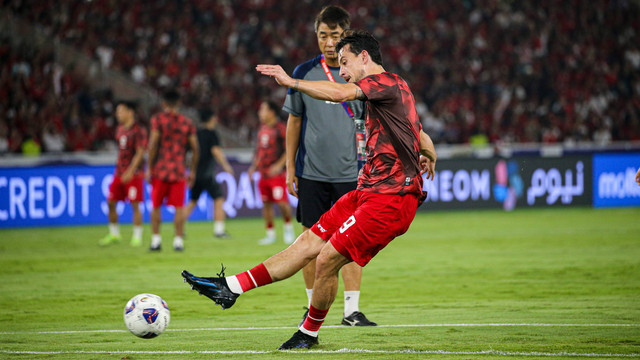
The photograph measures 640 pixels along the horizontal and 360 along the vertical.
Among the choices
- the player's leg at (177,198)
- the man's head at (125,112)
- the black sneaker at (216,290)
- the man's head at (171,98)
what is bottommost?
the player's leg at (177,198)

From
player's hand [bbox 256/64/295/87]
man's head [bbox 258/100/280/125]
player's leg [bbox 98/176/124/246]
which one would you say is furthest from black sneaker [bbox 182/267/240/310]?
man's head [bbox 258/100/280/125]

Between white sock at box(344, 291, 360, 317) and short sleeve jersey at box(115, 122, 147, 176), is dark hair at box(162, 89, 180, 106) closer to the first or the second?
short sleeve jersey at box(115, 122, 147, 176)

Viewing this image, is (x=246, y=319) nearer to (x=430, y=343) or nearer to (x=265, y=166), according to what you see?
(x=430, y=343)

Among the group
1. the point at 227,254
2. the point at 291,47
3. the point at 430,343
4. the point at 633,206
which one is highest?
the point at 291,47

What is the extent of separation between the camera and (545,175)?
71.8ft

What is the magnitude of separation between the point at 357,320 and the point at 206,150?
9.68 metres

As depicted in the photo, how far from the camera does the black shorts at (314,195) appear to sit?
688cm

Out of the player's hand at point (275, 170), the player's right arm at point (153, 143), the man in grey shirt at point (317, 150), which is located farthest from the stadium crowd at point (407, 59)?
the man in grey shirt at point (317, 150)

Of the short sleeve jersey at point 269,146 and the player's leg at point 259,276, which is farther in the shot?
the short sleeve jersey at point 269,146

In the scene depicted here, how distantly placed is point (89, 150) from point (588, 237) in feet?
43.9

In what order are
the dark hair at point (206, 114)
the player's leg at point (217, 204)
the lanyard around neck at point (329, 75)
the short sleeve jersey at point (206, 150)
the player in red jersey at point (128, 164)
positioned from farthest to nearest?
the player's leg at point (217, 204) < the short sleeve jersey at point (206, 150) < the dark hair at point (206, 114) < the player in red jersey at point (128, 164) < the lanyard around neck at point (329, 75)

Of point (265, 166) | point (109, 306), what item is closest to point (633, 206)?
point (265, 166)

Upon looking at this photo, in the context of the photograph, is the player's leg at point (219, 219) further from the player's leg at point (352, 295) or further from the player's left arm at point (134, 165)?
the player's leg at point (352, 295)

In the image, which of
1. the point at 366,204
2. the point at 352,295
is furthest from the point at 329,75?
the point at 352,295
